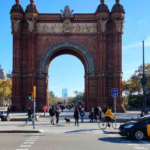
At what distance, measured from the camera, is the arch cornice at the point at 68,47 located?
156 feet

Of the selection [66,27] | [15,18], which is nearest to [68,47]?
[66,27]

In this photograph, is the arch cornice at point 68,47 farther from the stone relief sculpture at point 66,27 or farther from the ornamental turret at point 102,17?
the ornamental turret at point 102,17

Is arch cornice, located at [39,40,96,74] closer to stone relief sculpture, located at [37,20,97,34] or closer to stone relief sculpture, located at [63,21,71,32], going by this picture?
stone relief sculpture, located at [63,21,71,32]

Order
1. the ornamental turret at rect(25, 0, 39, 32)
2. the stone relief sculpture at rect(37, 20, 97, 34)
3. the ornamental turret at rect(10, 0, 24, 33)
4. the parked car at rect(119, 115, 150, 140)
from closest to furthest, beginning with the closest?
the parked car at rect(119, 115, 150, 140)
the ornamental turret at rect(25, 0, 39, 32)
the ornamental turret at rect(10, 0, 24, 33)
the stone relief sculpture at rect(37, 20, 97, 34)

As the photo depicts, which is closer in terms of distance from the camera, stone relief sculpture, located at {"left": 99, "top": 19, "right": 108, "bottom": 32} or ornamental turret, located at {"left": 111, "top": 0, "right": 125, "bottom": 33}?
ornamental turret, located at {"left": 111, "top": 0, "right": 125, "bottom": 33}

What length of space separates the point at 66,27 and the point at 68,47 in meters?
3.29

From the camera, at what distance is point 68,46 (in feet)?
157

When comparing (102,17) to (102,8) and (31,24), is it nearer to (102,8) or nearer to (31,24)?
(102,8)

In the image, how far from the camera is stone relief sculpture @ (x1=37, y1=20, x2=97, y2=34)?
47875 millimetres

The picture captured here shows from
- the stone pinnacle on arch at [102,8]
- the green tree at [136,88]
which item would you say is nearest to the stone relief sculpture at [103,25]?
the stone pinnacle on arch at [102,8]

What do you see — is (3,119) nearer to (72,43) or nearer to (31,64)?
(31,64)

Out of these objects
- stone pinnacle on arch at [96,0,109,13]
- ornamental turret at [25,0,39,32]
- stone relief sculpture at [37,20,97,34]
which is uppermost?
stone pinnacle on arch at [96,0,109,13]

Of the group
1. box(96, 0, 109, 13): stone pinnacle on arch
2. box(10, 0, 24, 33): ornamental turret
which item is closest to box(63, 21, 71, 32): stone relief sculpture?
box(96, 0, 109, 13): stone pinnacle on arch

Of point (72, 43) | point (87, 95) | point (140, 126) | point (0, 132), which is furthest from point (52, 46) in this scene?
point (140, 126)
